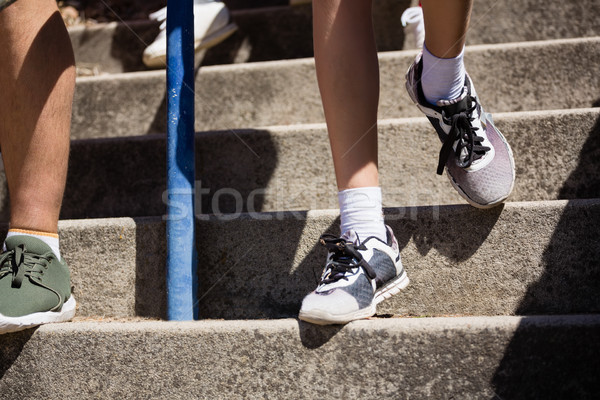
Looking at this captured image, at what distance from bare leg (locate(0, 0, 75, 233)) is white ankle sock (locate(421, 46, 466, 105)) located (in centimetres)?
82

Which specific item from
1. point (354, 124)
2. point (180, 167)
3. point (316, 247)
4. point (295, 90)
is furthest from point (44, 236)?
point (295, 90)

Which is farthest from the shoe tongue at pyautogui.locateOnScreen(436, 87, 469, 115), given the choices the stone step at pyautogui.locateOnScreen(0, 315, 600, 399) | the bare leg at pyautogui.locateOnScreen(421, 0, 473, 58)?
the stone step at pyautogui.locateOnScreen(0, 315, 600, 399)

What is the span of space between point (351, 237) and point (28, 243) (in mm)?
665

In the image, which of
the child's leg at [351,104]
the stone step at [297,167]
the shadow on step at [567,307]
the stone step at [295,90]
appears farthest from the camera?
the stone step at [295,90]

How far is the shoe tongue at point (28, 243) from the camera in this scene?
1209 millimetres

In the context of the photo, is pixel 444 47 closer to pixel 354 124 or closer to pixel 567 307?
pixel 354 124

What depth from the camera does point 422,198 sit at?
62.4 inches

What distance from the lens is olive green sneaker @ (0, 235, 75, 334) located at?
1102 millimetres

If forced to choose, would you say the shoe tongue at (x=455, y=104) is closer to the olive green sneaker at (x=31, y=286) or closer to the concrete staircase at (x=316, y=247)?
the concrete staircase at (x=316, y=247)

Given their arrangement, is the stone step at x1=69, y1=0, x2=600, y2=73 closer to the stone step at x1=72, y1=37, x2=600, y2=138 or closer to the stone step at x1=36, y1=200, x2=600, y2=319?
the stone step at x1=72, y1=37, x2=600, y2=138

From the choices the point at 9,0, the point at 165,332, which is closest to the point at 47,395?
the point at 165,332

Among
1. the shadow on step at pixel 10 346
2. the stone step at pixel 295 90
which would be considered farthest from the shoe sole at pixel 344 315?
the stone step at pixel 295 90

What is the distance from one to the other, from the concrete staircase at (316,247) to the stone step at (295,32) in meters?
0.01

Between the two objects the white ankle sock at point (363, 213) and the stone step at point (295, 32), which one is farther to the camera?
the stone step at point (295, 32)
